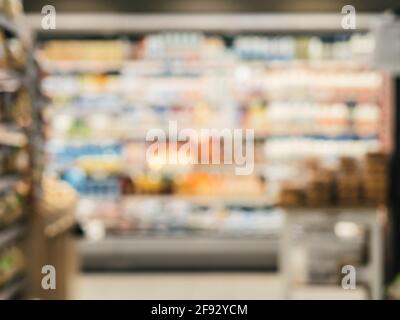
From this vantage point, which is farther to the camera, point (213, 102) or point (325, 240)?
point (213, 102)

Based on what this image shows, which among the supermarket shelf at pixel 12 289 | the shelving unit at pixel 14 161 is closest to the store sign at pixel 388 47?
the shelving unit at pixel 14 161

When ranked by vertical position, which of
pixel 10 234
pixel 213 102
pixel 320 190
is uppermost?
pixel 213 102

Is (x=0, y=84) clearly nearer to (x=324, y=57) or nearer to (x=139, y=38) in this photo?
(x=139, y=38)

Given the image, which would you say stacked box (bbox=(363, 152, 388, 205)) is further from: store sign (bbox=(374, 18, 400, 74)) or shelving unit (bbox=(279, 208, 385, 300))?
store sign (bbox=(374, 18, 400, 74))

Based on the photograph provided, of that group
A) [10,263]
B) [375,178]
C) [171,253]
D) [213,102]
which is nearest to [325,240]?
[375,178]

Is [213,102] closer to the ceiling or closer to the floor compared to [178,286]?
closer to the ceiling

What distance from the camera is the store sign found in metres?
2.71

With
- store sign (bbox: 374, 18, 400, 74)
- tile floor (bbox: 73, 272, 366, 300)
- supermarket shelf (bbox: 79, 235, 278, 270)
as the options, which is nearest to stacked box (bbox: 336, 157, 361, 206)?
tile floor (bbox: 73, 272, 366, 300)

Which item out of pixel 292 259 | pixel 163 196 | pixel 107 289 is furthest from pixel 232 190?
pixel 292 259

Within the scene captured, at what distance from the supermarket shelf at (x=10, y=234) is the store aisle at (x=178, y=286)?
1493 mm

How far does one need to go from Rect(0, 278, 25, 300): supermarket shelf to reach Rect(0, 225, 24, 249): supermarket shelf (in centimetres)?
24

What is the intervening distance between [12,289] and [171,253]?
9.70ft

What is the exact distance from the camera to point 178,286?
21.4 feet

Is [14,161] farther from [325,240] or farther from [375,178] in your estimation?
[375,178]
